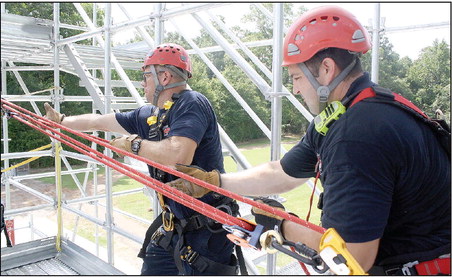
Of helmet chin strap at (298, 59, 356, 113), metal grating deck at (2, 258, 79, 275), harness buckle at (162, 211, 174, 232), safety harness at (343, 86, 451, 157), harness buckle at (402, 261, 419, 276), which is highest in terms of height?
helmet chin strap at (298, 59, 356, 113)

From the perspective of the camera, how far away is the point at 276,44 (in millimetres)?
2604

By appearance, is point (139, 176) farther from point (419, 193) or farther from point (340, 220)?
point (419, 193)

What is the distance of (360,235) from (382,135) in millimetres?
365

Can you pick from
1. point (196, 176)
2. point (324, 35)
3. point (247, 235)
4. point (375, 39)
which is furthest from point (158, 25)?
point (247, 235)

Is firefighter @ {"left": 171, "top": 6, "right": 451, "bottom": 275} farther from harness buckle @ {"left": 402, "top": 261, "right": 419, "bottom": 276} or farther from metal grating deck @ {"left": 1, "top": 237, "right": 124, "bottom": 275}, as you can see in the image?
metal grating deck @ {"left": 1, "top": 237, "right": 124, "bottom": 275}

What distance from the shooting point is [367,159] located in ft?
4.47

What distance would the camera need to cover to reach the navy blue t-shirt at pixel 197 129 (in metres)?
2.71

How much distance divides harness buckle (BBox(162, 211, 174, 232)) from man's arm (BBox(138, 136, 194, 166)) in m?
0.50

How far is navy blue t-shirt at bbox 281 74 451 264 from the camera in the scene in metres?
1.37

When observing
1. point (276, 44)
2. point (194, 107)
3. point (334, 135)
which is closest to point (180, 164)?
point (194, 107)

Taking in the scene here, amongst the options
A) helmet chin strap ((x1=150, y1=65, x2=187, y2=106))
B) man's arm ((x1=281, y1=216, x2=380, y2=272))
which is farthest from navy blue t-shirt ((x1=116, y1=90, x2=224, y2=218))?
man's arm ((x1=281, y1=216, x2=380, y2=272))

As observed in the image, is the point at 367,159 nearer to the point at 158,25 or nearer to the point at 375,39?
the point at 375,39

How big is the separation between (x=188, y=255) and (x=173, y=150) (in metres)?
0.81

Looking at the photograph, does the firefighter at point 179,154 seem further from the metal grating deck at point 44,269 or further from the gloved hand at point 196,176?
the metal grating deck at point 44,269
